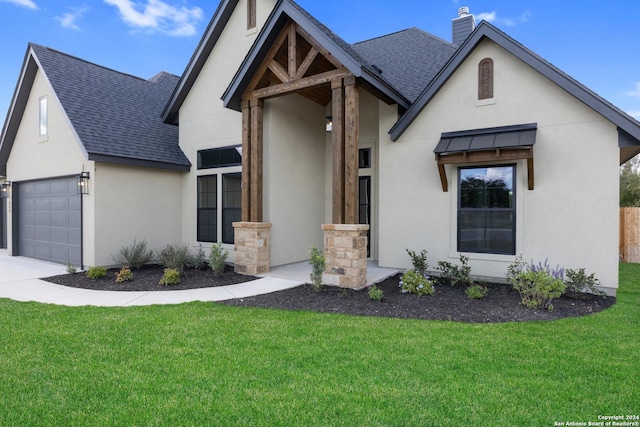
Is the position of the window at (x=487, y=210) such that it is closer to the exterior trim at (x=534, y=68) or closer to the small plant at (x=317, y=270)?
the exterior trim at (x=534, y=68)

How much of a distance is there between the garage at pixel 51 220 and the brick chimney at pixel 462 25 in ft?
44.4

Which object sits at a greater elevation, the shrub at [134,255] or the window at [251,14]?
the window at [251,14]

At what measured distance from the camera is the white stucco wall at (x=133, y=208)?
9352 millimetres

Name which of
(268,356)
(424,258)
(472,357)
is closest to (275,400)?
(268,356)

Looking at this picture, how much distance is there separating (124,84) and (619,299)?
15309 mm

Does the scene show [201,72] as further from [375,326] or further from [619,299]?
[619,299]

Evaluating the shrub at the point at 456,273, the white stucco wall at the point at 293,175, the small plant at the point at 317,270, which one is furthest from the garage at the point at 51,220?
the shrub at the point at 456,273

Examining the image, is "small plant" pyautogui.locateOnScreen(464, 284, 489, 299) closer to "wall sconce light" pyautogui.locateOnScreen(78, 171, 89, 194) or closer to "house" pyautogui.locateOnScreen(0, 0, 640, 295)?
"house" pyautogui.locateOnScreen(0, 0, 640, 295)

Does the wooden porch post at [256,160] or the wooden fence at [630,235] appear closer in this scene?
the wooden porch post at [256,160]

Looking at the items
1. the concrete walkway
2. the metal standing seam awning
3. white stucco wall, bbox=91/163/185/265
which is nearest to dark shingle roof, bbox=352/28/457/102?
the metal standing seam awning

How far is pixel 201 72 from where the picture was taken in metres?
11.0

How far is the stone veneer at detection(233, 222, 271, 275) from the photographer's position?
858cm

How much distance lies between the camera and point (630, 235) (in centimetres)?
1196

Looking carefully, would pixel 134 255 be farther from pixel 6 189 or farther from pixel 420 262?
pixel 420 262
